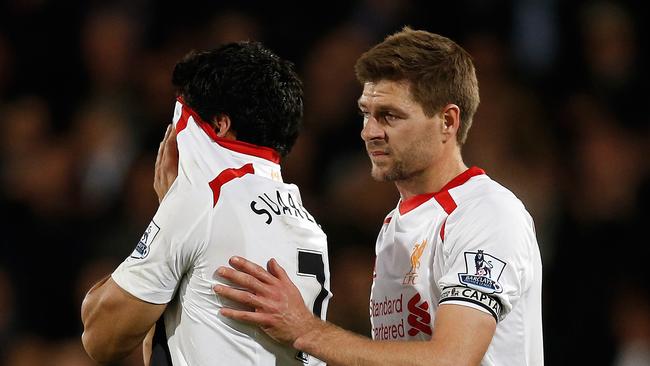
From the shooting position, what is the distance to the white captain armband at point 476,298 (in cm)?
366

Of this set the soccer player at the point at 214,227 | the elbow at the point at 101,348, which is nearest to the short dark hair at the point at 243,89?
the soccer player at the point at 214,227

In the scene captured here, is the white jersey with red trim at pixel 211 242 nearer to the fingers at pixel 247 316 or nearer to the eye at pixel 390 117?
the fingers at pixel 247 316

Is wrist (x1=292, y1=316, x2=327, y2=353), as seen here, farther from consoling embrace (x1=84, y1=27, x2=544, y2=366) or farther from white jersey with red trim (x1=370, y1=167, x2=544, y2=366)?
white jersey with red trim (x1=370, y1=167, x2=544, y2=366)

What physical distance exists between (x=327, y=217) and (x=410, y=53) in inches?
125

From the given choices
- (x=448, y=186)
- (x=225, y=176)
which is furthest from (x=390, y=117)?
(x=225, y=176)

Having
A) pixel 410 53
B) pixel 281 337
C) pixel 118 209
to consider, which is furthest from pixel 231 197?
pixel 118 209

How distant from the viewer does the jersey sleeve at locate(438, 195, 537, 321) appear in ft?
12.1

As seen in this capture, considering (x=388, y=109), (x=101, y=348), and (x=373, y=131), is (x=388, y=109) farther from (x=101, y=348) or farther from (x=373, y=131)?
(x=101, y=348)

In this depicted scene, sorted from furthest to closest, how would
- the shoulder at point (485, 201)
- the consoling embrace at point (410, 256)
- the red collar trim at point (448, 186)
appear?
the red collar trim at point (448, 186), the shoulder at point (485, 201), the consoling embrace at point (410, 256)

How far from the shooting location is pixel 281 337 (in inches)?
143

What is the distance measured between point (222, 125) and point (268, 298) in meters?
0.62

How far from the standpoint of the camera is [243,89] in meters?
3.70
